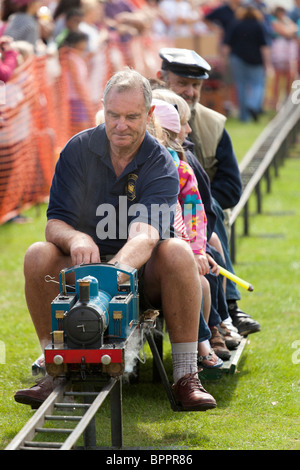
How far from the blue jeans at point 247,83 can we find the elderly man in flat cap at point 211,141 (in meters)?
13.6

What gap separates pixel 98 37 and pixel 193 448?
1044 centimetres

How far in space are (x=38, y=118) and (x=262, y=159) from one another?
2.81 meters

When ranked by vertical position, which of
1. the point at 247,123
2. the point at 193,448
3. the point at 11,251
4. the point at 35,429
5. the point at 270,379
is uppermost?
the point at 35,429

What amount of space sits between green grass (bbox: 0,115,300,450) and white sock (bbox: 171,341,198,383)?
27 cm

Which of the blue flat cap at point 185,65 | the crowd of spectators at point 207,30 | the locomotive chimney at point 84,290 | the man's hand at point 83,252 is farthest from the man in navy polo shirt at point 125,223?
the crowd of spectators at point 207,30

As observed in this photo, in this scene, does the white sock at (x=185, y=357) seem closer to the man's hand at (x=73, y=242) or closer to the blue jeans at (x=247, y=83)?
the man's hand at (x=73, y=242)

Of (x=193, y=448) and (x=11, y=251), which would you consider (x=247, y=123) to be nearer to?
(x=11, y=251)

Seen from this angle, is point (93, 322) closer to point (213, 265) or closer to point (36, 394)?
point (36, 394)

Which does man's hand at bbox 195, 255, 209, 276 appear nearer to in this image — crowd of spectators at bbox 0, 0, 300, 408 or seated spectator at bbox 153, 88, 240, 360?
seated spectator at bbox 153, 88, 240, 360

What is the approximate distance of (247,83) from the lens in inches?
763

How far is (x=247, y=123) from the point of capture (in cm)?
1905

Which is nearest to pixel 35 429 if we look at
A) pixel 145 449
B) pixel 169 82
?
pixel 145 449

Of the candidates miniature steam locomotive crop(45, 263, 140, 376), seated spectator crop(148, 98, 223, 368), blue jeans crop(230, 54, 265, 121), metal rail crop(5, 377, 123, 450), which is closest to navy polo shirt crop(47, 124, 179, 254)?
seated spectator crop(148, 98, 223, 368)

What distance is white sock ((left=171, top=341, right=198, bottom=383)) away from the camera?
4277mm
